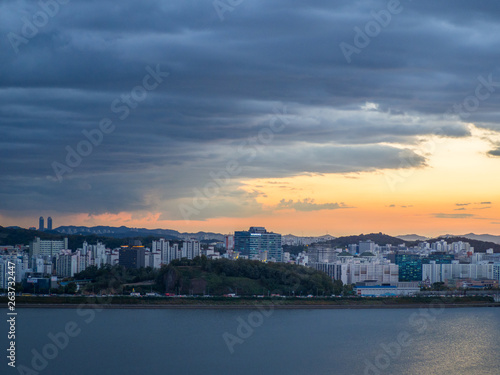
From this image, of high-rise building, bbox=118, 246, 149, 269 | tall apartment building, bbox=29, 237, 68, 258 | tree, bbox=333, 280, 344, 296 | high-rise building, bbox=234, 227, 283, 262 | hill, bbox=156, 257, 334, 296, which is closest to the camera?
hill, bbox=156, 257, 334, 296

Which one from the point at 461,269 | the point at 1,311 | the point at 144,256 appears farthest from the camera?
the point at 461,269

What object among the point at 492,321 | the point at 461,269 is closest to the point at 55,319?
the point at 492,321

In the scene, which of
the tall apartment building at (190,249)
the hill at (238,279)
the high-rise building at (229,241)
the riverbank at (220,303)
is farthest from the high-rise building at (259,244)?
the riverbank at (220,303)

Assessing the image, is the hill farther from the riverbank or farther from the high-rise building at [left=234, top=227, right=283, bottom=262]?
the high-rise building at [left=234, top=227, right=283, bottom=262]

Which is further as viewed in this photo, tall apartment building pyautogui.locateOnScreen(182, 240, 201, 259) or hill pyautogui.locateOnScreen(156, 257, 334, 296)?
tall apartment building pyautogui.locateOnScreen(182, 240, 201, 259)

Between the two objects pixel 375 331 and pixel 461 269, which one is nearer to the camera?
pixel 375 331

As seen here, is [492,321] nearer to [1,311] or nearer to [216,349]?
[216,349]

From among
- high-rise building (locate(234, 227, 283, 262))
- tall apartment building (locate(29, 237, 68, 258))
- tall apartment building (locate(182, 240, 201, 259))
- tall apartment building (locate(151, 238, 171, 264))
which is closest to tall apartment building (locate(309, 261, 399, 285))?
tall apartment building (locate(151, 238, 171, 264))

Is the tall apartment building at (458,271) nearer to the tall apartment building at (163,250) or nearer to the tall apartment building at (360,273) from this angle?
the tall apartment building at (360,273)

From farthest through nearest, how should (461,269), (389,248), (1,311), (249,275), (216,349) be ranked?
(389,248) < (461,269) < (249,275) < (1,311) < (216,349)

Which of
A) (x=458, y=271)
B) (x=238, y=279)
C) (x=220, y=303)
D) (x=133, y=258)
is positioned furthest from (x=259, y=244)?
(x=220, y=303)
